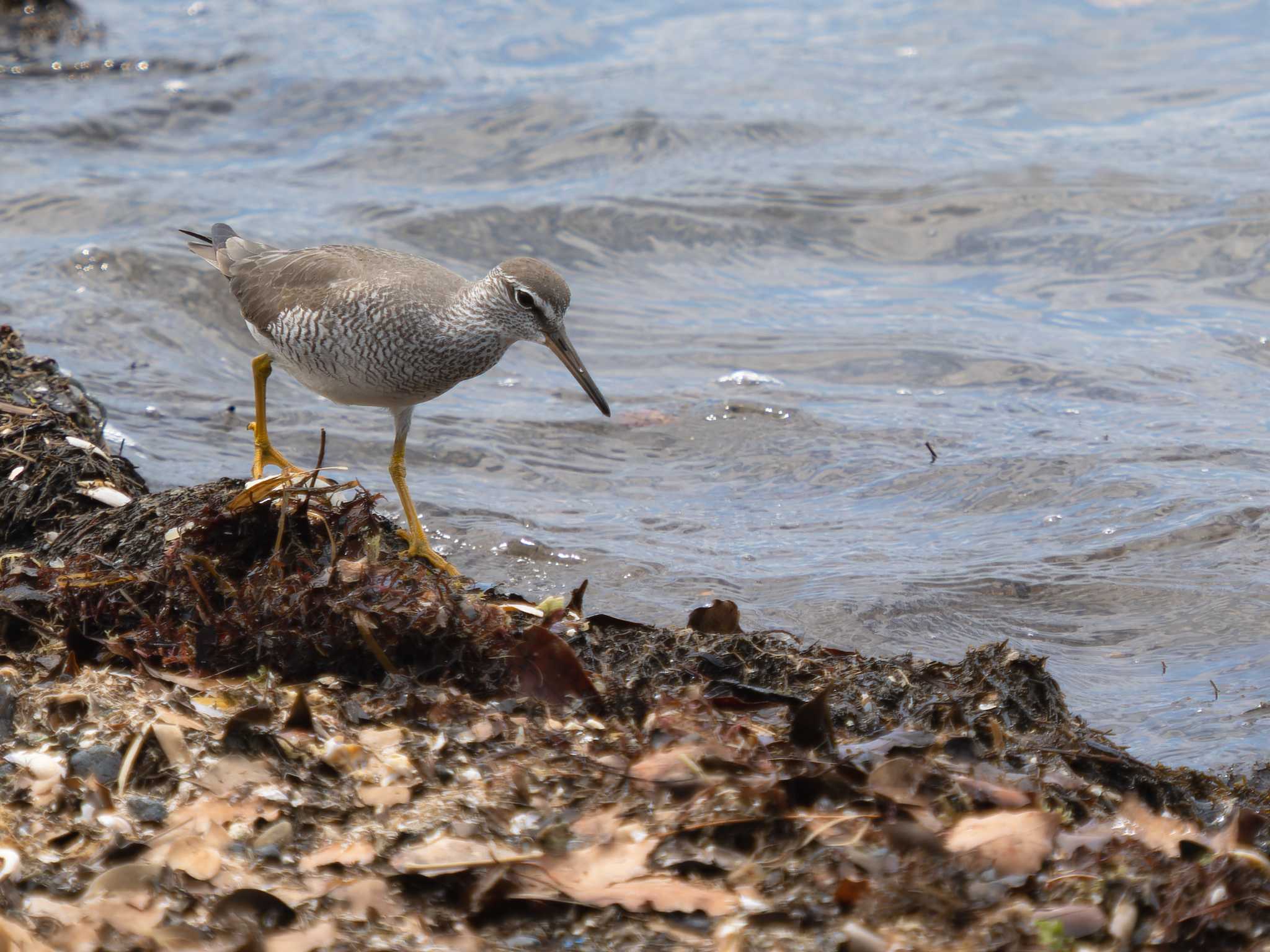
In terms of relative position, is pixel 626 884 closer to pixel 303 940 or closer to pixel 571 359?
pixel 303 940

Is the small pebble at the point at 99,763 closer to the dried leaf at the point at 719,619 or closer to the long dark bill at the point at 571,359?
the dried leaf at the point at 719,619

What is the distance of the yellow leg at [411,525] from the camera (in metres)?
5.10

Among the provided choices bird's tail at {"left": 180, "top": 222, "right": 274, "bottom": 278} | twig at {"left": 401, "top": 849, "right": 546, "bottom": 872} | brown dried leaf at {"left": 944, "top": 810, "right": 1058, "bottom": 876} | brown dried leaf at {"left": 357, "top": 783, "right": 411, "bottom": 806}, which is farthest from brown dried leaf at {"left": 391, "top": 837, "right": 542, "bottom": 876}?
bird's tail at {"left": 180, "top": 222, "right": 274, "bottom": 278}

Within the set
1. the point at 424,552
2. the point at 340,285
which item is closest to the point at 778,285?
the point at 340,285

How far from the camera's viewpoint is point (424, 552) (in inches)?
202

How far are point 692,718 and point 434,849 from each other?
79 cm

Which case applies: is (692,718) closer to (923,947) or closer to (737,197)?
(923,947)

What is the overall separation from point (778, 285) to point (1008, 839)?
7.30m

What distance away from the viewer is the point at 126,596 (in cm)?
383

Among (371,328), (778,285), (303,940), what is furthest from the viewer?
(778,285)

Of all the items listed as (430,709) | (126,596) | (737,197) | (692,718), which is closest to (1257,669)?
(692,718)

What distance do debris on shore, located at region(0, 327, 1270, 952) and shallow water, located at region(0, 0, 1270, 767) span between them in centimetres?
119

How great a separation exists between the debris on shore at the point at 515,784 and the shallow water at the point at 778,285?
3.91 feet

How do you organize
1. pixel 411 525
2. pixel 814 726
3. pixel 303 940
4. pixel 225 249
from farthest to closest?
pixel 225 249, pixel 411 525, pixel 814 726, pixel 303 940
